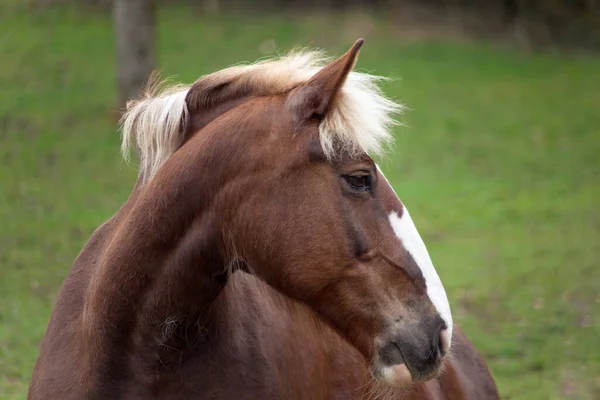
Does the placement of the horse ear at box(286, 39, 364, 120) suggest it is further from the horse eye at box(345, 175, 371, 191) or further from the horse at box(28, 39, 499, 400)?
the horse eye at box(345, 175, 371, 191)

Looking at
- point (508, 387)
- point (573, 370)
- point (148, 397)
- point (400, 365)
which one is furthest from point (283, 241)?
point (573, 370)

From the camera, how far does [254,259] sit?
2520 mm

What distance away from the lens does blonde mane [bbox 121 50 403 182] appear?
2473mm

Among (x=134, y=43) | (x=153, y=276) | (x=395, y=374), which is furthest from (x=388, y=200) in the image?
(x=134, y=43)

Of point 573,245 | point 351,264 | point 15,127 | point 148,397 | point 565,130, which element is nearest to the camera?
point 351,264

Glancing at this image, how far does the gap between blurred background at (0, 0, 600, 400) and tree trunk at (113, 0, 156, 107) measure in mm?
20

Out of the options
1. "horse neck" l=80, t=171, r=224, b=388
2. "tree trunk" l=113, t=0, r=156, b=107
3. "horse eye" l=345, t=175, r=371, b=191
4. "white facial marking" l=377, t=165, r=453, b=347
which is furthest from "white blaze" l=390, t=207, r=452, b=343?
"tree trunk" l=113, t=0, r=156, b=107

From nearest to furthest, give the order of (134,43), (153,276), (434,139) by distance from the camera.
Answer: (153,276), (134,43), (434,139)

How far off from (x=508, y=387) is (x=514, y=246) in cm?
299

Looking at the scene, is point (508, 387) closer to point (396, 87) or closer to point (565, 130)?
point (565, 130)

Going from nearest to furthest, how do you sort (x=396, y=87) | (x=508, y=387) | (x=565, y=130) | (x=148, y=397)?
1. (x=148, y=397)
2. (x=508, y=387)
3. (x=565, y=130)
4. (x=396, y=87)

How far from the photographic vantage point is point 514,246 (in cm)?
829

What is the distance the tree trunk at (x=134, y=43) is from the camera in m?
11.1

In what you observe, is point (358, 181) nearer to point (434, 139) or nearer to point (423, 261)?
point (423, 261)
